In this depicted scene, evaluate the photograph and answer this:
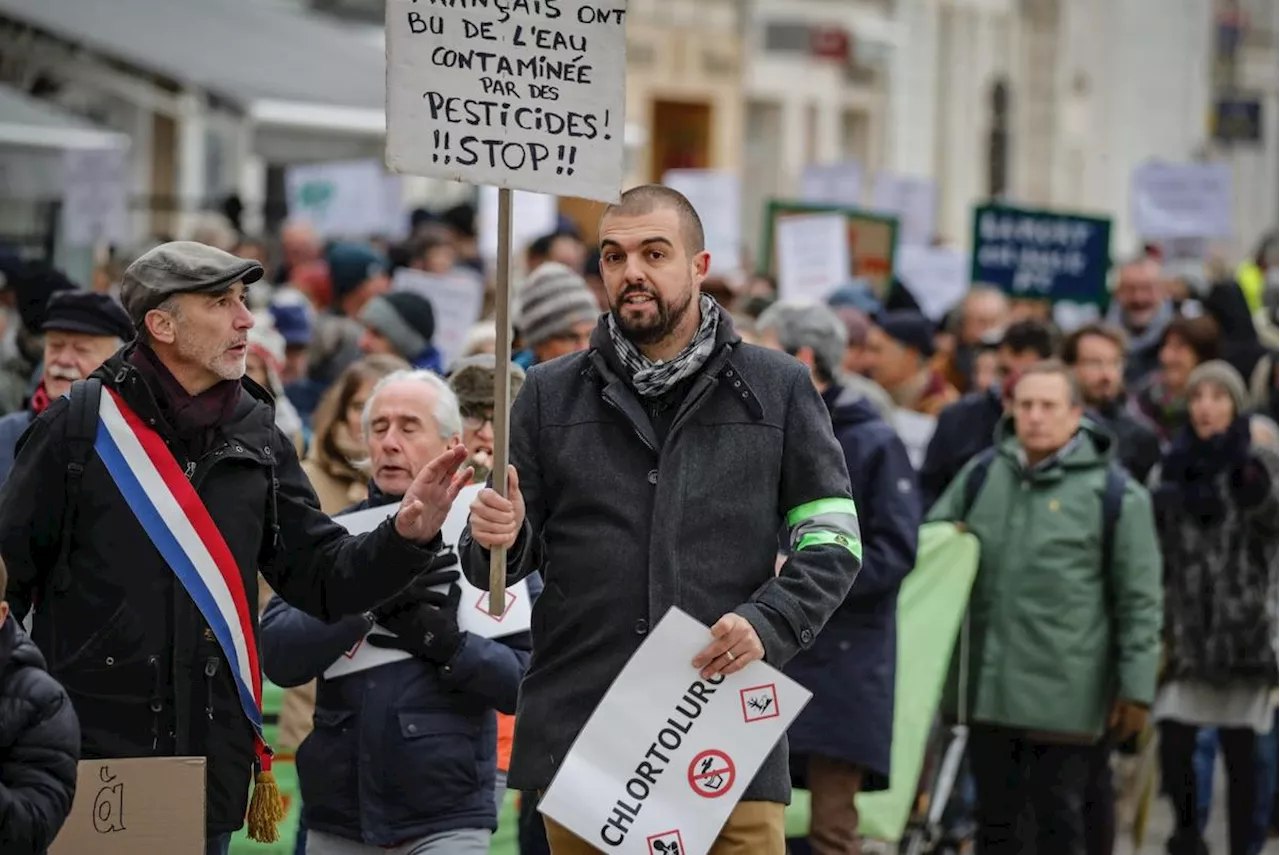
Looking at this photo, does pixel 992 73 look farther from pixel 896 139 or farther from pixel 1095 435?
pixel 1095 435

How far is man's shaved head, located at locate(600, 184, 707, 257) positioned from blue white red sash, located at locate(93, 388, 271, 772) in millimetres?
982

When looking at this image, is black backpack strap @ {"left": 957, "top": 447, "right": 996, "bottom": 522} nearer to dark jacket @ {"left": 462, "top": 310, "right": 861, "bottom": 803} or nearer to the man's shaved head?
dark jacket @ {"left": 462, "top": 310, "right": 861, "bottom": 803}

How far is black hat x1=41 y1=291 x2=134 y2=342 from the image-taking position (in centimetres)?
723

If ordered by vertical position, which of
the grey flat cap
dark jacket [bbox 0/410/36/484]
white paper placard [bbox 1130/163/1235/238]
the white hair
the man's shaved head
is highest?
white paper placard [bbox 1130/163/1235/238]

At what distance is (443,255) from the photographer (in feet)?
48.3

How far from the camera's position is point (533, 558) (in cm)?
552

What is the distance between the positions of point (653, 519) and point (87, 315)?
7.78 ft

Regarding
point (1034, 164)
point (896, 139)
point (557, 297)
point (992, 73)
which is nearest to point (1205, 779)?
point (557, 297)

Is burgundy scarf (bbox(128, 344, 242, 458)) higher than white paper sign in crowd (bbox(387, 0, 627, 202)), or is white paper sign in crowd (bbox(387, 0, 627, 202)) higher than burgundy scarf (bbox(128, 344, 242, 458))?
white paper sign in crowd (bbox(387, 0, 627, 202))

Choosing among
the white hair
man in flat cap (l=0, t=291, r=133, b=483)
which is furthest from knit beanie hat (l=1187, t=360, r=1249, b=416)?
man in flat cap (l=0, t=291, r=133, b=483)

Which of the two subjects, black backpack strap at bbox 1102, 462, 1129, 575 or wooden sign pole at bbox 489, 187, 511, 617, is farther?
black backpack strap at bbox 1102, 462, 1129, 575

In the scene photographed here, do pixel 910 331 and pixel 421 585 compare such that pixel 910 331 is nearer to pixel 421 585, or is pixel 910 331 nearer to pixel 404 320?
pixel 404 320

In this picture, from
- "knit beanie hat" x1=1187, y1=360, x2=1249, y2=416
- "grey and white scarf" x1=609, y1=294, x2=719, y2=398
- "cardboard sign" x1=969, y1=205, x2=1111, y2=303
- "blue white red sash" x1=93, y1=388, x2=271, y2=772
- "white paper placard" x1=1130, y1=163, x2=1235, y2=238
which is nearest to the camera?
"blue white red sash" x1=93, y1=388, x2=271, y2=772

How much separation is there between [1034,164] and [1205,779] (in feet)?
142
